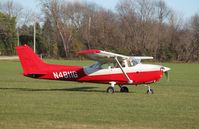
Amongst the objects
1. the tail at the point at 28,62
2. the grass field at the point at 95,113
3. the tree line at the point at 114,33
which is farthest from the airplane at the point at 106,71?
the tree line at the point at 114,33

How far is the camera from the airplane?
1988cm

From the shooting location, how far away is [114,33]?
7838 cm

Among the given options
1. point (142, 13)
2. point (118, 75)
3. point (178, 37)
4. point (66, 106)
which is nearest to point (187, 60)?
point (178, 37)

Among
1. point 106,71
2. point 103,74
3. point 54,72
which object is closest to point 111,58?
point 106,71

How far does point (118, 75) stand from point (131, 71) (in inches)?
21.6

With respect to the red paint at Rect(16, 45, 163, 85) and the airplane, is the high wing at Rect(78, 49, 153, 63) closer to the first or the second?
the airplane

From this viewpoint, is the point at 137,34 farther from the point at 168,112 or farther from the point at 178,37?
the point at 168,112

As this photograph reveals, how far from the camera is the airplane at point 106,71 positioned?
19875 mm

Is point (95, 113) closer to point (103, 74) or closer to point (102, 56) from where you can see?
point (102, 56)

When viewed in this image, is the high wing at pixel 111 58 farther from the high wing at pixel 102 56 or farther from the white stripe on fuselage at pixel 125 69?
the white stripe on fuselage at pixel 125 69

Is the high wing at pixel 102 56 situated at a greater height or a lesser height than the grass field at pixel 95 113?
greater

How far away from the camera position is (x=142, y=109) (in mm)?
13383

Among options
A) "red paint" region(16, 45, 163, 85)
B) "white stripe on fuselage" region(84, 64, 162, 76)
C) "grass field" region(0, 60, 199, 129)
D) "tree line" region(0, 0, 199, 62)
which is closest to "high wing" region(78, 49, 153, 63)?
"white stripe on fuselage" region(84, 64, 162, 76)

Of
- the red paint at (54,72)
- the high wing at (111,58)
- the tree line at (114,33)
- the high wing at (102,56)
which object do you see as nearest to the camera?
the high wing at (102,56)
